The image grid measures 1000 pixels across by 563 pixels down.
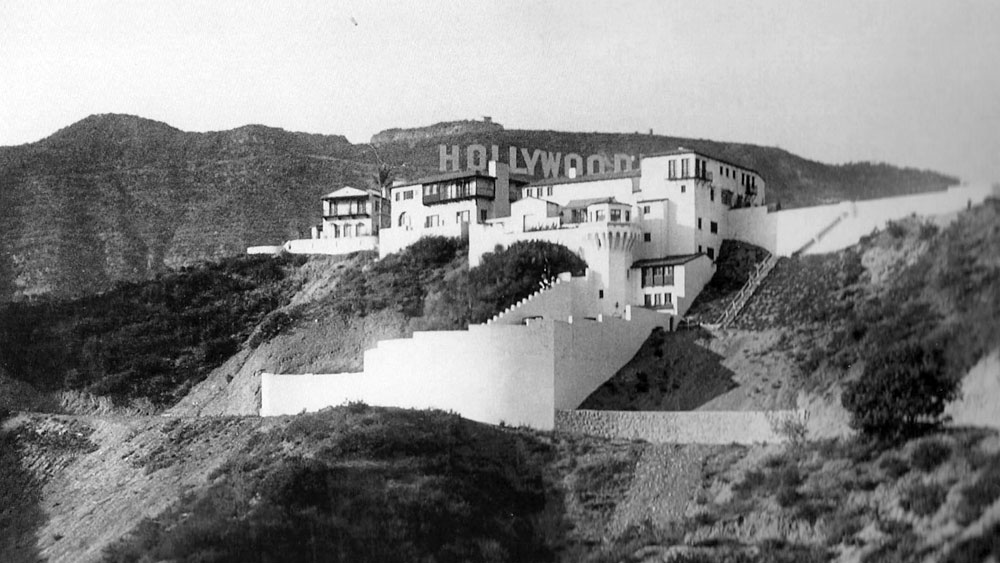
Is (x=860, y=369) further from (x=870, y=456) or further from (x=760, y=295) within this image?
(x=760, y=295)

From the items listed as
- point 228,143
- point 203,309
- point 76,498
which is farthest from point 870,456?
point 228,143

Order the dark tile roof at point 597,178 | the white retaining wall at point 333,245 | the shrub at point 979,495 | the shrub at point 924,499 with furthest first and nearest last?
the white retaining wall at point 333,245, the dark tile roof at point 597,178, the shrub at point 924,499, the shrub at point 979,495

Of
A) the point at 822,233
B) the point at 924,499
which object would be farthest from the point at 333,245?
the point at 924,499

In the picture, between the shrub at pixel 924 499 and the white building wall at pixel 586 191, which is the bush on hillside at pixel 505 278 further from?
the shrub at pixel 924 499

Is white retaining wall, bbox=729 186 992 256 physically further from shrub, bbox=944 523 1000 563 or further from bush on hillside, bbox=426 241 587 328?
shrub, bbox=944 523 1000 563

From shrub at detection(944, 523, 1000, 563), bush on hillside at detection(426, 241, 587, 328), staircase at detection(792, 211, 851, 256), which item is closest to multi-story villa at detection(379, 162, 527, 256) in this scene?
bush on hillside at detection(426, 241, 587, 328)

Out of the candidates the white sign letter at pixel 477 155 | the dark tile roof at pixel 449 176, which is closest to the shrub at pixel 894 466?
the dark tile roof at pixel 449 176
